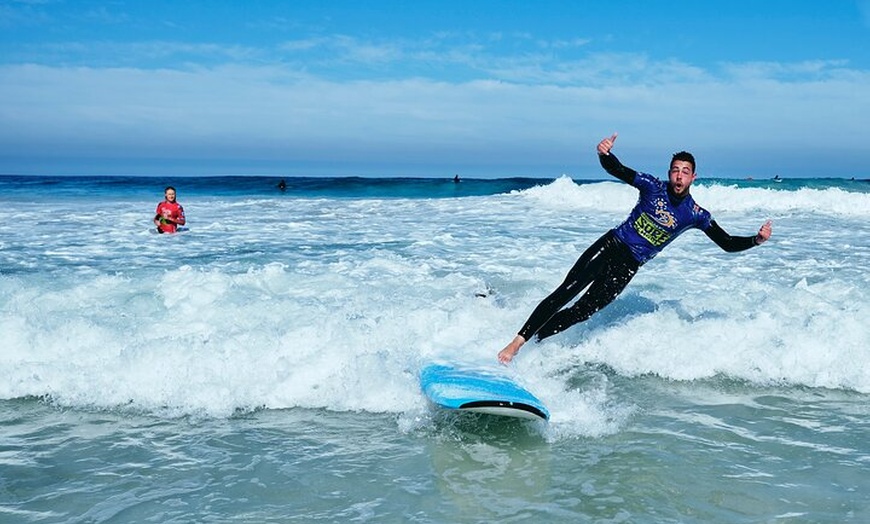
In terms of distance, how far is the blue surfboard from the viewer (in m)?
4.59

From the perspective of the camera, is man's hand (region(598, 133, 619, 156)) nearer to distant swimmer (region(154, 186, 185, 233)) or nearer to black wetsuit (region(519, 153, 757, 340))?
black wetsuit (region(519, 153, 757, 340))

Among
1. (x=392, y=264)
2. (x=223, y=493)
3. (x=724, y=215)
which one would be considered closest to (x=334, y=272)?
(x=392, y=264)

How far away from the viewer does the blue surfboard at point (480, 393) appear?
15.1ft

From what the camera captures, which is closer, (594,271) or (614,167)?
(614,167)

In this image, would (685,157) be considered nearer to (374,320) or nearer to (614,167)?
(614,167)

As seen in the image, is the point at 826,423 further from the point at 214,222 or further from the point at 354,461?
the point at 214,222

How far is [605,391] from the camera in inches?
225

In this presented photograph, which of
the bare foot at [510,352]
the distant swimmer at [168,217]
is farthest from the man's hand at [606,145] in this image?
the distant swimmer at [168,217]

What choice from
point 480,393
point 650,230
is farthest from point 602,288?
point 480,393

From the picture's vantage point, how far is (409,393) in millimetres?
5273

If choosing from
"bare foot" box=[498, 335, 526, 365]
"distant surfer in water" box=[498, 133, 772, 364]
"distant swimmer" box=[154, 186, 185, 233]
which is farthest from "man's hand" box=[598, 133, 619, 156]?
"distant swimmer" box=[154, 186, 185, 233]

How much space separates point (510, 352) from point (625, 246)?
1352 millimetres

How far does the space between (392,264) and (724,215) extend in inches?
635

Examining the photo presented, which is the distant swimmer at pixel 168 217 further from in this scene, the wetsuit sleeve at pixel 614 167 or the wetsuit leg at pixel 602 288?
the wetsuit sleeve at pixel 614 167
